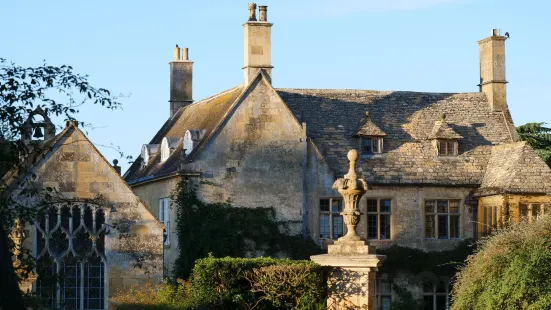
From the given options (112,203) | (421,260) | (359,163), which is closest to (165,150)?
(359,163)

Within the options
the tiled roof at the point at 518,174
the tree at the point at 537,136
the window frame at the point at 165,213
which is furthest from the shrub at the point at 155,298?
the tree at the point at 537,136

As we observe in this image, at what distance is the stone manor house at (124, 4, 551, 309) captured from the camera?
3731cm

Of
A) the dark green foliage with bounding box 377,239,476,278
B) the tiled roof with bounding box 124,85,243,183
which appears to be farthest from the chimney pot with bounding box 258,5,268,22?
the dark green foliage with bounding box 377,239,476,278

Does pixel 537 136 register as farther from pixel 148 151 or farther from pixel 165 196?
pixel 165 196

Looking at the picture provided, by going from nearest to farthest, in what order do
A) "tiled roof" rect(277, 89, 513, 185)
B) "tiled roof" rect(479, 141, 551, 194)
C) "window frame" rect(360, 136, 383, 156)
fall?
"tiled roof" rect(479, 141, 551, 194) < "tiled roof" rect(277, 89, 513, 185) < "window frame" rect(360, 136, 383, 156)

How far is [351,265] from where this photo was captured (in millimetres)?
21672

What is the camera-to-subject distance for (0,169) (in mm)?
15570

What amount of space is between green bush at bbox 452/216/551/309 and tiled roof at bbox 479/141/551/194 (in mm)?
12662

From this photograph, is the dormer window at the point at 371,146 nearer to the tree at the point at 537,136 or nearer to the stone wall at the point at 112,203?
the stone wall at the point at 112,203

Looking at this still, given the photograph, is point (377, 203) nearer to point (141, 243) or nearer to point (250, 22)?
point (250, 22)

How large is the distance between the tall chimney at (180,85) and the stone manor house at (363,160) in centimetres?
350

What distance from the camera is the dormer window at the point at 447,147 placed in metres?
40.1

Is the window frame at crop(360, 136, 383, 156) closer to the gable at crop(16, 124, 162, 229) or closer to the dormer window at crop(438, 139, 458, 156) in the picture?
the dormer window at crop(438, 139, 458, 156)

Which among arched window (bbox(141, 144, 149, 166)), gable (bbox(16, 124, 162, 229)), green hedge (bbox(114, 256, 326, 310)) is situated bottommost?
green hedge (bbox(114, 256, 326, 310))
